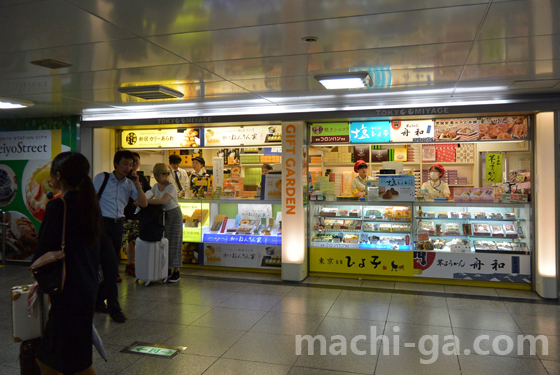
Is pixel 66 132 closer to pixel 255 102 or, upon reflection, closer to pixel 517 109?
pixel 255 102

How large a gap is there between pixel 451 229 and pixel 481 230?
44 centimetres

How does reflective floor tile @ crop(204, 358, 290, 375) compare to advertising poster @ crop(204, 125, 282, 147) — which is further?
advertising poster @ crop(204, 125, 282, 147)

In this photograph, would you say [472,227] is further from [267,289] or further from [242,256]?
[242,256]

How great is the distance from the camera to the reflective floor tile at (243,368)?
360 centimetres

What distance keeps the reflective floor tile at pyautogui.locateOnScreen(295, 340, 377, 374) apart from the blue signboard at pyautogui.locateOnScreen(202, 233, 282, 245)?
341cm

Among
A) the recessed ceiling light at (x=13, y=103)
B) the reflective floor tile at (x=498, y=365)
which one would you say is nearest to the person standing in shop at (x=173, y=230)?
the recessed ceiling light at (x=13, y=103)

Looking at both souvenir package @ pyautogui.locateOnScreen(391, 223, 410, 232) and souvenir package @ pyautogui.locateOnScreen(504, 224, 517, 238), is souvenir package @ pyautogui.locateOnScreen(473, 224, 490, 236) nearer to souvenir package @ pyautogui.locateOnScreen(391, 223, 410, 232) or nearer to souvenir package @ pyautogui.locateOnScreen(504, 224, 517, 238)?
souvenir package @ pyautogui.locateOnScreen(504, 224, 517, 238)

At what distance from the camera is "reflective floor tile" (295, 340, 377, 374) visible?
371 cm

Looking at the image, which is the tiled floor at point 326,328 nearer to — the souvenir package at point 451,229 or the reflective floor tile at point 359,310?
the reflective floor tile at point 359,310

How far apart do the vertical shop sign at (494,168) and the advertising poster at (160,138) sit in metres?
5.01

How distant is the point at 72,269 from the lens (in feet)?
8.37

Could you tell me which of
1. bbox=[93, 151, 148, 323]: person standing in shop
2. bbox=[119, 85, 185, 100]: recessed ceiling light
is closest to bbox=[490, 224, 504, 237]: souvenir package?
bbox=[119, 85, 185, 100]: recessed ceiling light

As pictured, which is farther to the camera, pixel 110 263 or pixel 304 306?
pixel 304 306

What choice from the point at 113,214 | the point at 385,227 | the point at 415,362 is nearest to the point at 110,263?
the point at 113,214
